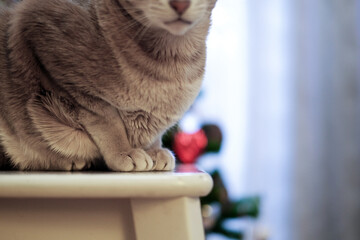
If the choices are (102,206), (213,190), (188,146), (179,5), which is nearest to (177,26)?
(179,5)

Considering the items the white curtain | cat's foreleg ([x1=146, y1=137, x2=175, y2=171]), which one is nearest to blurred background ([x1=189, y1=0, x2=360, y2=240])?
the white curtain

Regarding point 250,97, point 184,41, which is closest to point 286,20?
point 250,97

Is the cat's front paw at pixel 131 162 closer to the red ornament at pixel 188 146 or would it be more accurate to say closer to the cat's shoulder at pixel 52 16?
the cat's shoulder at pixel 52 16

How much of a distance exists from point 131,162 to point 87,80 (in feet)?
0.46

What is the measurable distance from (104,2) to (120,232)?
368 millimetres

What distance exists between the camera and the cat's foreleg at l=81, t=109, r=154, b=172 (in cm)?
64

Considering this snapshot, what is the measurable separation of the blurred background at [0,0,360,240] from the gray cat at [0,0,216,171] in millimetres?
1086

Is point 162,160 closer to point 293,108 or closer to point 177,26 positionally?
point 177,26

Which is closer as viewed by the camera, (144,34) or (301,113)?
(144,34)

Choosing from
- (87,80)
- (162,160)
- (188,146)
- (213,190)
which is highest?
(87,80)

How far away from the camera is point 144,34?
677 mm

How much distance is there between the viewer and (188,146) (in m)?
1.23

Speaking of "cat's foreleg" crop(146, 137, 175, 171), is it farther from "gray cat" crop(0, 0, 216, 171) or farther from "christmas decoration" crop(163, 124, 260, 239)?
"christmas decoration" crop(163, 124, 260, 239)

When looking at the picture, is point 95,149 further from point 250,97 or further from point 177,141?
point 250,97
